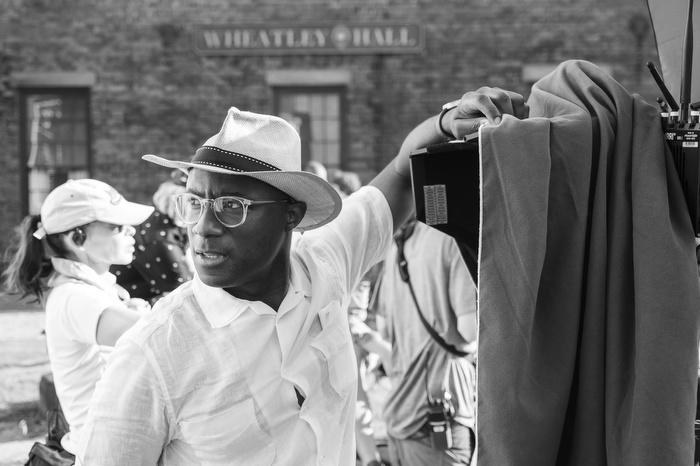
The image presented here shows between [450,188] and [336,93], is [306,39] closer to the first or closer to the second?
[336,93]

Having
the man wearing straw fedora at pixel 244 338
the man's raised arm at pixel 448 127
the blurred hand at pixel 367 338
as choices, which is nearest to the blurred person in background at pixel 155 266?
the blurred hand at pixel 367 338

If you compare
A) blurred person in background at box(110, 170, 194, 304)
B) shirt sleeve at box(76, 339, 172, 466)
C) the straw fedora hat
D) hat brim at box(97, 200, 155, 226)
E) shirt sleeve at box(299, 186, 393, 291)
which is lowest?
shirt sleeve at box(76, 339, 172, 466)

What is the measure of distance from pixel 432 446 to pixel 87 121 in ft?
37.2

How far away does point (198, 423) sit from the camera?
189 cm

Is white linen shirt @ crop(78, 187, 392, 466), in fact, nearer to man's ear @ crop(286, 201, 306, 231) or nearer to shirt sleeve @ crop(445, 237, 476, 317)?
man's ear @ crop(286, 201, 306, 231)

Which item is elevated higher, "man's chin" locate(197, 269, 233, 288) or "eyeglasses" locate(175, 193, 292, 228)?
"eyeglasses" locate(175, 193, 292, 228)

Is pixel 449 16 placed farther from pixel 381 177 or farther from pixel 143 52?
pixel 381 177

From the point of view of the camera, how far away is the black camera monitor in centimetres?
185

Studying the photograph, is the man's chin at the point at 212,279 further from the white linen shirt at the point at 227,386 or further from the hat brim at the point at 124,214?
the hat brim at the point at 124,214

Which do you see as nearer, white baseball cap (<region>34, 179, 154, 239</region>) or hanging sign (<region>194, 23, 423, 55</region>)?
white baseball cap (<region>34, 179, 154, 239</region>)

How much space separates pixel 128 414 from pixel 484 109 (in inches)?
37.0

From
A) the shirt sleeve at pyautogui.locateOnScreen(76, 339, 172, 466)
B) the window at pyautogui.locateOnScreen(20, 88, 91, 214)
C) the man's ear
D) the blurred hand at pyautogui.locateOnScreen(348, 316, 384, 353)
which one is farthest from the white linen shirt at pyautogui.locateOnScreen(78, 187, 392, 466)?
the window at pyautogui.locateOnScreen(20, 88, 91, 214)

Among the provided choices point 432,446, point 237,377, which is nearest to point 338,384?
point 237,377

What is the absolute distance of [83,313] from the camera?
125 inches
